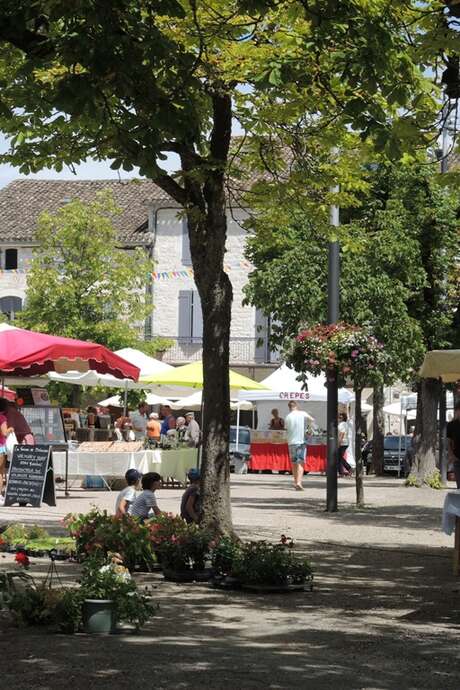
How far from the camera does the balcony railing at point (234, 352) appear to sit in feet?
220

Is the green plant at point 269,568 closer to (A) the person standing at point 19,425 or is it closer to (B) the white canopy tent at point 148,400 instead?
(A) the person standing at point 19,425

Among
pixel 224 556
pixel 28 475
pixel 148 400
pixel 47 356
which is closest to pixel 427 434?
pixel 47 356

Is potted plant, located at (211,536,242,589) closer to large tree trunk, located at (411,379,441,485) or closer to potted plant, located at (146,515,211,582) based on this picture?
potted plant, located at (146,515,211,582)

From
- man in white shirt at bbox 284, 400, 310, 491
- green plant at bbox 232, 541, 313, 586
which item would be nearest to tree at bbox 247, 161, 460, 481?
man in white shirt at bbox 284, 400, 310, 491

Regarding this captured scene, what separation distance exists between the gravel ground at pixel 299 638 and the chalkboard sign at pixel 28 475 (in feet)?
16.2

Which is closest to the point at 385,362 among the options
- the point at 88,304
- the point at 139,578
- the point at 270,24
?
the point at 270,24

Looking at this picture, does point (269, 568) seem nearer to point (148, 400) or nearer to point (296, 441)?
point (296, 441)

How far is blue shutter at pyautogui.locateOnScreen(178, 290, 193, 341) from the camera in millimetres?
68969

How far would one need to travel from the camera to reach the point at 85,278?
54.6 metres

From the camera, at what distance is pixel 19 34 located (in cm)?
993

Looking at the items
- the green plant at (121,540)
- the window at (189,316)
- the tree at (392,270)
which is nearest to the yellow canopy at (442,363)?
the green plant at (121,540)

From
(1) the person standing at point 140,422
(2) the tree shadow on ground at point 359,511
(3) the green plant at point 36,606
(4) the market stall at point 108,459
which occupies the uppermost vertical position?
(1) the person standing at point 140,422

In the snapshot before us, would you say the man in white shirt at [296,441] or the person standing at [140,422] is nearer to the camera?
the man in white shirt at [296,441]

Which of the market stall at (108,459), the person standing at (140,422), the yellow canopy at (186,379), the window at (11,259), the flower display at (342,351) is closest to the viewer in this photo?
the flower display at (342,351)
